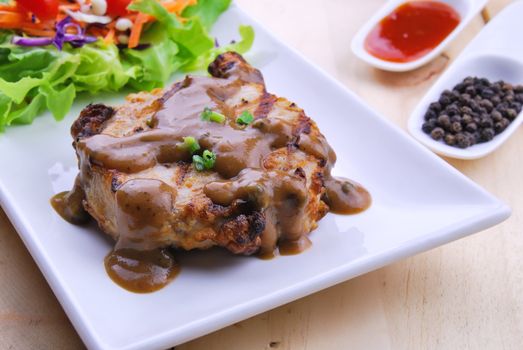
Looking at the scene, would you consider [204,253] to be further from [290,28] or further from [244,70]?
[290,28]

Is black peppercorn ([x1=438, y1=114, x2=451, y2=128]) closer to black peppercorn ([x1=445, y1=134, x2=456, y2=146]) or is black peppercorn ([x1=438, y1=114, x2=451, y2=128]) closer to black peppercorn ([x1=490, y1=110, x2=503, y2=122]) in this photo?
black peppercorn ([x1=445, y1=134, x2=456, y2=146])

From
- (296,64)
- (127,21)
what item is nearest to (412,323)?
(296,64)

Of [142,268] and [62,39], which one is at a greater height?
[142,268]

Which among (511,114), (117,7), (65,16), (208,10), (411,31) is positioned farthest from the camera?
(411,31)

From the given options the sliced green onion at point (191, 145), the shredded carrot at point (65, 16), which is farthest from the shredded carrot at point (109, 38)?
the sliced green onion at point (191, 145)

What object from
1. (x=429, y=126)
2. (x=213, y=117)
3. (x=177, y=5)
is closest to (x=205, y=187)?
(x=213, y=117)

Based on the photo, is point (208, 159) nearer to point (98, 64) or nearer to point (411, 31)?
point (98, 64)
